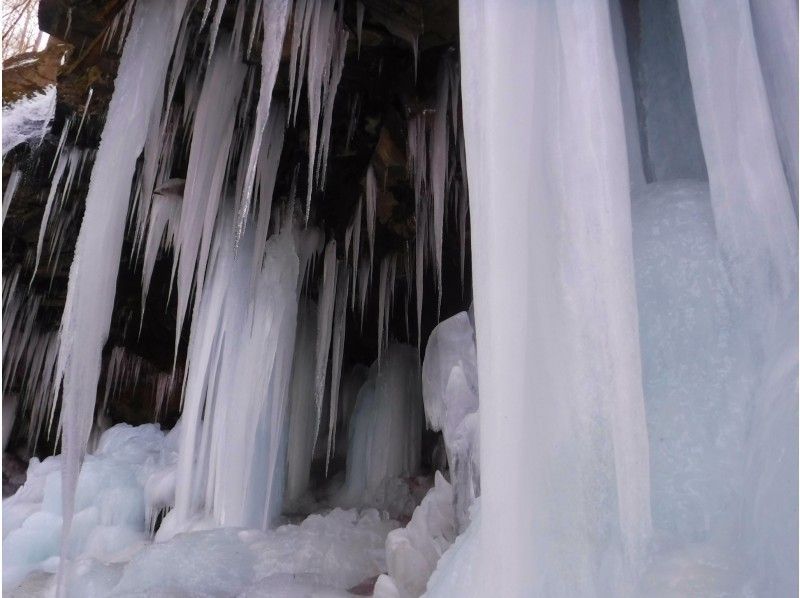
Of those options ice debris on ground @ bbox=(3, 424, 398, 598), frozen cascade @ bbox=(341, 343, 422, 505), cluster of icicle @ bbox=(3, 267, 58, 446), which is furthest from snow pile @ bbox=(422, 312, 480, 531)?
cluster of icicle @ bbox=(3, 267, 58, 446)

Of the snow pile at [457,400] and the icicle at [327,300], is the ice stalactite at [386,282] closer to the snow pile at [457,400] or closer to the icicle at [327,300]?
the icicle at [327,300]

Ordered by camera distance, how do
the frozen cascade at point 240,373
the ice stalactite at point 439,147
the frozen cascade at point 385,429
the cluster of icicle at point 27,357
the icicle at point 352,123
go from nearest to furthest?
the ice stalactite at point 439,147 → the icicle at point 352,123 → the frozen cascade at point 240,373 → the frozen cascade at point 385,429 → the cluster of icicle at point 27,357

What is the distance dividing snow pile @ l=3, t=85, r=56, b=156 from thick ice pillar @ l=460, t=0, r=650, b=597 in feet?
12.1

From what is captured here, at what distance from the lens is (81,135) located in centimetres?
426

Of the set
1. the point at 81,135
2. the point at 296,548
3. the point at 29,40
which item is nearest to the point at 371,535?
the point at 296,548

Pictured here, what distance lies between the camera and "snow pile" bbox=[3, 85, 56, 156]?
14.3 ft

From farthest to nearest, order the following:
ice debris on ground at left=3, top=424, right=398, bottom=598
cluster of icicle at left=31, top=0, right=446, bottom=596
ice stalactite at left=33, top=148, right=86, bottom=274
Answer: ice stalactite at left=33, top=148, right=86, bottom=274 < ice debris on ground at left=3, top=424, right=398, bottom=598 < cluster of icicle at left=31, top=0, right=446, bottom=596

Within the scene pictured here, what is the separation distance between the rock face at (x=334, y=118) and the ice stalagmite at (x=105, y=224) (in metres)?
0.21

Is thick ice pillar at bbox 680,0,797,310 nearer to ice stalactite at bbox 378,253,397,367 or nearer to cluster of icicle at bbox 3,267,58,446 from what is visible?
ice stalactite at bbox 378,253,397,367

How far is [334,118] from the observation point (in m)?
3.67

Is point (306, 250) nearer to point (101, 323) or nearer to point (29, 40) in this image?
point (101, 323)

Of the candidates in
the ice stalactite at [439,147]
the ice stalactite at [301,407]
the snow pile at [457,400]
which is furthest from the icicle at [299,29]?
the ice stalactite at [301,407]

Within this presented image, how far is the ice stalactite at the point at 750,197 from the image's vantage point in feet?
4.75

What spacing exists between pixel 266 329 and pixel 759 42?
3335 mm
